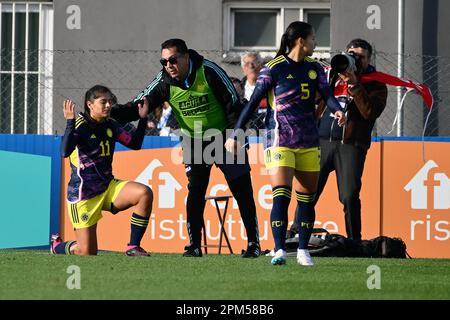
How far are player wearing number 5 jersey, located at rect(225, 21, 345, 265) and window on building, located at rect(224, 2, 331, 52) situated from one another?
7398 mm

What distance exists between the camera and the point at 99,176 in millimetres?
11836

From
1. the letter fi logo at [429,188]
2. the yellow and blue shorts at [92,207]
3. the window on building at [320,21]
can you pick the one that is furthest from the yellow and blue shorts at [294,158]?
the window on building at [320,21]

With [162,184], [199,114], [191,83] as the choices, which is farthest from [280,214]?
[162,184]

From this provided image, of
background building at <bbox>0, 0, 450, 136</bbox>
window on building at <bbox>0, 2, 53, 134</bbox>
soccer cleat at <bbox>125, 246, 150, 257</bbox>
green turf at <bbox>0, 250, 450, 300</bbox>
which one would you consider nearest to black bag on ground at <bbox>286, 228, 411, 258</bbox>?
green turf at <bbox>0, 250, 450, 300</bbox>

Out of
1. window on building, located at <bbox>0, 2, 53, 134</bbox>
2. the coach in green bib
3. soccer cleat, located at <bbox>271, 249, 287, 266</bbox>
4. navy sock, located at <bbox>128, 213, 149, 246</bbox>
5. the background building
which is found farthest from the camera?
window on building, located at <bbox>0, 2, 53, 134</bbox>

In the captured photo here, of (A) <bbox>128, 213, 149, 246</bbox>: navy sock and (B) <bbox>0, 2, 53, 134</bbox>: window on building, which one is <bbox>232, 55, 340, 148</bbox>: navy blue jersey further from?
(B) <bbox>0, 2, 53, 134</bbox>: window on building

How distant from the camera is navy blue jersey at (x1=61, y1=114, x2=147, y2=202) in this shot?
11789 mm

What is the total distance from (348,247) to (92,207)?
259 cm

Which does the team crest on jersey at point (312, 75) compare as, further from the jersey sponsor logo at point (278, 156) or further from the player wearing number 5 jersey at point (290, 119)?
the jersey sponsor logo at point (278, 156)

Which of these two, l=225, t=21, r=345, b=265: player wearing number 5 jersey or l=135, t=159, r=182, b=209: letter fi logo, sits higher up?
l=225, t=21, r=345, b=265: player wearing number 5 jersey

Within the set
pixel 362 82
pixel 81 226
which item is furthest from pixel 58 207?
pixel 362 82

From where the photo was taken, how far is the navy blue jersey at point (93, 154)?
11.8m

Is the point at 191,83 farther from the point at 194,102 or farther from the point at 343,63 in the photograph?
the point at 343,63
